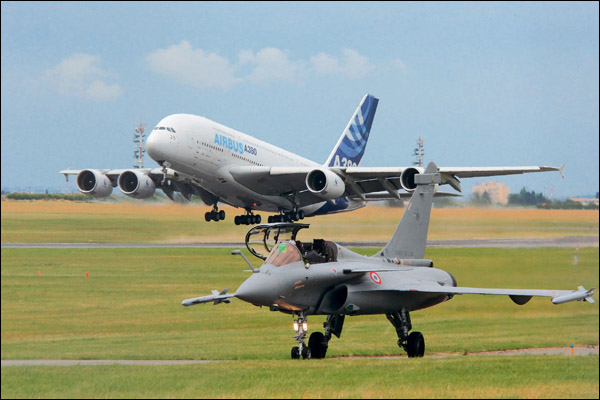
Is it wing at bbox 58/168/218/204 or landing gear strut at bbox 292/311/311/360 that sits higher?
wing at bbox 58/168/218/204

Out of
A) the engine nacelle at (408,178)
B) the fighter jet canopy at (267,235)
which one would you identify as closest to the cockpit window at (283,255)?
the fighter jet canopy at (267,235)

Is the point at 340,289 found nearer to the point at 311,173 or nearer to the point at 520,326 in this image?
the point at 311,173

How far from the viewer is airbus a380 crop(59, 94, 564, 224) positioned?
125 feet

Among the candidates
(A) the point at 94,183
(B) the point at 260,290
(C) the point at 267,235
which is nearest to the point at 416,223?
(C) the point at 267,235

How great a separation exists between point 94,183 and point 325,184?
8.86 metres

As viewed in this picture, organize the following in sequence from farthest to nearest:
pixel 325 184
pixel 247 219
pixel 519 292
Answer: pixel 247 219 < pixel 325 184 < pixel 519 292

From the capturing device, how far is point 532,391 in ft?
76.7

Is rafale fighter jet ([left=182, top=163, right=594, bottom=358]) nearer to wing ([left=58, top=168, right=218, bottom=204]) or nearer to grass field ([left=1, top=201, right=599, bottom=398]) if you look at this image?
grass field ([left=1, top=201, right=599, bottom=398])

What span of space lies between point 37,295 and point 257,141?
15893mm

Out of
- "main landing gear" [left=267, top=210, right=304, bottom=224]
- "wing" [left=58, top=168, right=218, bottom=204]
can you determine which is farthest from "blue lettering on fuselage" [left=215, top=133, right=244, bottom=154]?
"main landing gear" [left=267, top=210, right=304, bottom=224]

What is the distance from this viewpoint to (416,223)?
29.2 metres

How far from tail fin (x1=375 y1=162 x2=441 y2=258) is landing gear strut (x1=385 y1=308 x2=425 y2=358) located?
2074 mm

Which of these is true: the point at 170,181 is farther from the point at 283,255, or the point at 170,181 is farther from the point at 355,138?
the point at 283,255

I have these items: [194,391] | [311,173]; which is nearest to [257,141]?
[311,173]
